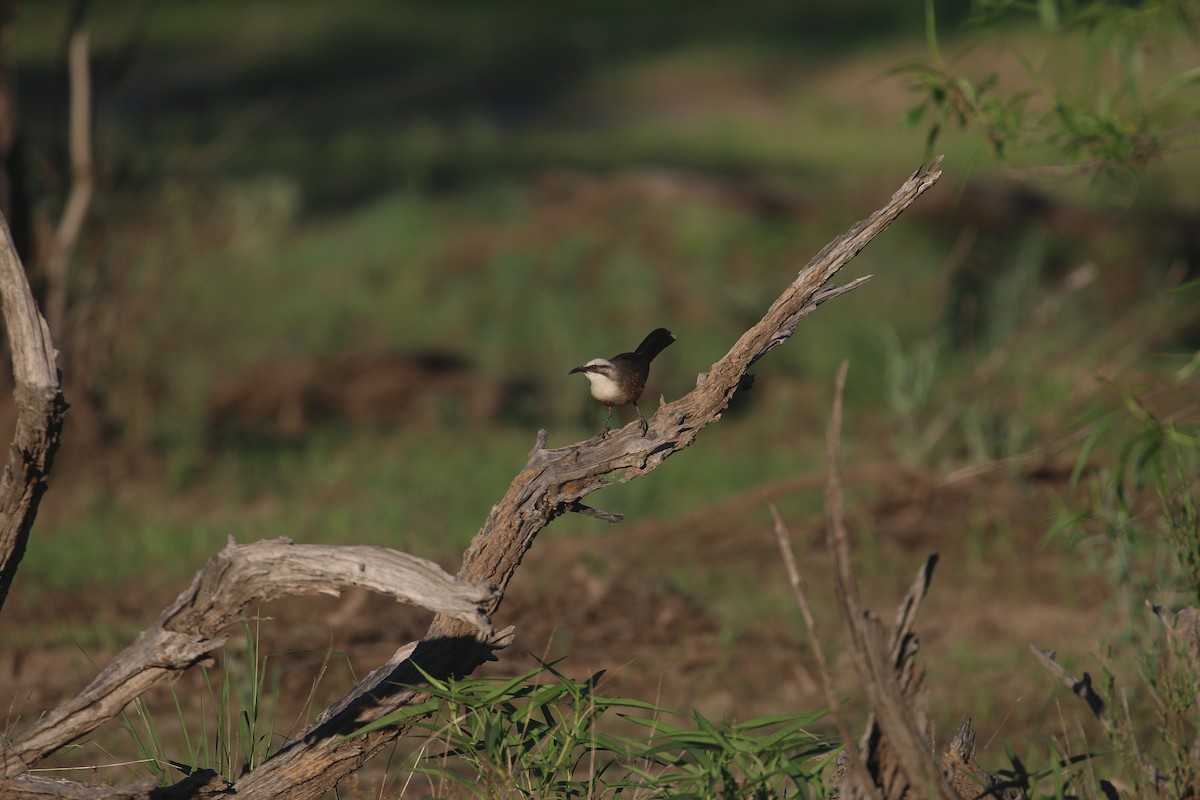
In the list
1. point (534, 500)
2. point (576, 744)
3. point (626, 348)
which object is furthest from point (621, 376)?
point (626, 348)

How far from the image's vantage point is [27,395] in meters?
3.29

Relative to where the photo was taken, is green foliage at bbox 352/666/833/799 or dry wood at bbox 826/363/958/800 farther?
green foliage at bbox 352/666/833/799

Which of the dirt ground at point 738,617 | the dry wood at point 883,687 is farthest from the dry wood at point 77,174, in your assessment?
the dry wood at point 883,687

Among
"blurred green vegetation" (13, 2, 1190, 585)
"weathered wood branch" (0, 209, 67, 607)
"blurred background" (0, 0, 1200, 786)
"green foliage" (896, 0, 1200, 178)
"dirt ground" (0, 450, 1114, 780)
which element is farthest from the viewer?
"blurred green vegetation" (13, 2, 1190, 585)

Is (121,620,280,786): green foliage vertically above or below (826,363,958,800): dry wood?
below

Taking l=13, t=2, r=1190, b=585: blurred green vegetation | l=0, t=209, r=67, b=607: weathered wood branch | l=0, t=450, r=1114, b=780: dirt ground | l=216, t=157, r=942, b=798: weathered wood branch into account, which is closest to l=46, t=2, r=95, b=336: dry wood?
l=13, t=2, r=1190, b=585: blurred green vegetation

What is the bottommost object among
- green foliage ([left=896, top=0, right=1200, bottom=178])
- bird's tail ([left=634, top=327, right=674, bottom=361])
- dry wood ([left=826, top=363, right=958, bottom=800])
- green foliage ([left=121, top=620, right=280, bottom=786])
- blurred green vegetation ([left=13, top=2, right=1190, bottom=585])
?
blurred green vegetation ([left=13, top=2, right=1190, bottom=585])

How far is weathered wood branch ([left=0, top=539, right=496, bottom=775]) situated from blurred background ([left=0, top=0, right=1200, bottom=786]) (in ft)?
1.11

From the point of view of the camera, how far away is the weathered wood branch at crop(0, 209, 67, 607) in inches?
129

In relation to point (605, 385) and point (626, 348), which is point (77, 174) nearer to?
point (626, 348)

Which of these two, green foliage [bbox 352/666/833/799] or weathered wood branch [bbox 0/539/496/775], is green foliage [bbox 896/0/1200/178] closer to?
green foliage [bbox 352/666/833/799]

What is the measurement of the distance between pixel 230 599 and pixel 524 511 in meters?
0.76

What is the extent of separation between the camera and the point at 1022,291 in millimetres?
9492

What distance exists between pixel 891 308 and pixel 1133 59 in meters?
5.50
